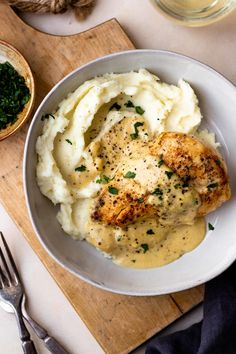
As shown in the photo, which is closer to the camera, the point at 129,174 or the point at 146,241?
Answer: the point at 129,174

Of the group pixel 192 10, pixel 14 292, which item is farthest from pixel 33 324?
pixel 192 10

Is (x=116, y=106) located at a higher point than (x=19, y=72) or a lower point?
lower

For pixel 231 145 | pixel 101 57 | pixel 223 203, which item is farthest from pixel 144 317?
pixel 101 57

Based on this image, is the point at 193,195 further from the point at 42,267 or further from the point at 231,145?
the point at 42,267

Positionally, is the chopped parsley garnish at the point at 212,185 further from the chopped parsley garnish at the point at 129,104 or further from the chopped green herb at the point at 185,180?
the chopped parsley garnish at the point at 129,104

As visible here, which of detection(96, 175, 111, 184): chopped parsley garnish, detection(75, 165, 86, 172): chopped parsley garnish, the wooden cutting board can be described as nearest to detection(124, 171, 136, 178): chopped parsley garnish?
detection(96, 175, 111, 184): chopped parsley garnish

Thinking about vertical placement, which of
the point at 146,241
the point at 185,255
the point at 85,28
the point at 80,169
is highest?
the point at 85,28

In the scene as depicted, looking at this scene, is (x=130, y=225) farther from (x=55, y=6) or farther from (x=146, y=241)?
(x=55, y=6)

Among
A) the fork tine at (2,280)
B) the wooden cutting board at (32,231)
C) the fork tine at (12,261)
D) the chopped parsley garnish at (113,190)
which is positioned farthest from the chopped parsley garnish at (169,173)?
the fork tine at (2,280)
